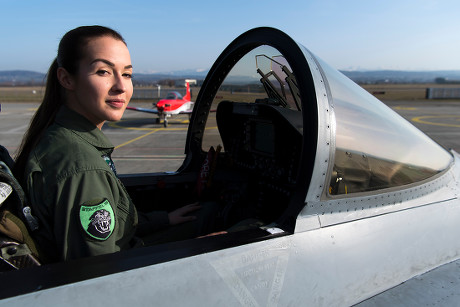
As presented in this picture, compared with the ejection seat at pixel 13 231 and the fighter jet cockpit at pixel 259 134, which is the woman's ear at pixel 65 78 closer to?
the ejection seat at pixel 13 231

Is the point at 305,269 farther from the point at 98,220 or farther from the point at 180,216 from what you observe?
the point at 180,216

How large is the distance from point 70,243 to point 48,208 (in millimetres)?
143

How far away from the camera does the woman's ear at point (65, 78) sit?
127 cm

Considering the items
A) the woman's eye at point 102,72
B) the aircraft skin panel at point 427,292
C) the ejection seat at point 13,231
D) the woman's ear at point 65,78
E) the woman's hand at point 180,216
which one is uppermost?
the woman's eye at point 102,72

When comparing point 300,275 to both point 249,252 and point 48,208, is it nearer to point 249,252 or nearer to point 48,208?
point 249,252

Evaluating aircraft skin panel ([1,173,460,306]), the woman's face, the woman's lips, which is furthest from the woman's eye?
aircraft skin panel ([1,173,460,306])

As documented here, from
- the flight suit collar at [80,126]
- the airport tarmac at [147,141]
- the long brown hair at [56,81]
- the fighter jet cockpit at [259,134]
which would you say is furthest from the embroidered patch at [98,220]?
the airport tarmac at [147,141]

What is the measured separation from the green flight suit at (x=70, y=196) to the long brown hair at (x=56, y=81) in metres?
0.15

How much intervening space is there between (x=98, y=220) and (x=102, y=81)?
53 centimetres

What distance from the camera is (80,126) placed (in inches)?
50.3

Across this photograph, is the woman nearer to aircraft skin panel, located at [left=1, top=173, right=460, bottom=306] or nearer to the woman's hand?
aircraft skin panel, located at [left=1, top=173, right=460, bottom=306]

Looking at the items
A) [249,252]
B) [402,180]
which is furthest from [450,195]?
[249,252]

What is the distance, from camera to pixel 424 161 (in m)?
1.79

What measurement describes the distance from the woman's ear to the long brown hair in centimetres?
2
